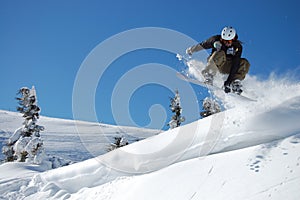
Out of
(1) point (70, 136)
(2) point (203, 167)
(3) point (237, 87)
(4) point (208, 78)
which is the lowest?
(2) point (203, 167)

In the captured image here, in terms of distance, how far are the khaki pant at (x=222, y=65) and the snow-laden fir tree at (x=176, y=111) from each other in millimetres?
17211

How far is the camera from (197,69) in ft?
36.2

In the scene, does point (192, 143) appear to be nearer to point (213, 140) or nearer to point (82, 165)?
point (213, 140)

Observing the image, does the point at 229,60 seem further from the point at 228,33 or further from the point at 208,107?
the point at 208,107

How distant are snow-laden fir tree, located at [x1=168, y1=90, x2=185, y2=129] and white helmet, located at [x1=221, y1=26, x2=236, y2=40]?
1763 centimetres

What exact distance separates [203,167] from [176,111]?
2280cm

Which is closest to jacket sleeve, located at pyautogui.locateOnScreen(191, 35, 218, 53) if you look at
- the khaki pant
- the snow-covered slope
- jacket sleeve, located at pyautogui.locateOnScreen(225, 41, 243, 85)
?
the khaki pant

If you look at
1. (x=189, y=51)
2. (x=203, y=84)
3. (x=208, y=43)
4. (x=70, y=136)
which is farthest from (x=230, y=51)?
(x=70, y=136)

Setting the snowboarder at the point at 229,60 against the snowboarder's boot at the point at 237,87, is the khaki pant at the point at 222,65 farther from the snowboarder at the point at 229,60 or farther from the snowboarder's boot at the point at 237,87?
the snowboarder's boot at the point at 237,87

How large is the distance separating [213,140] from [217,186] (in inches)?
47.1

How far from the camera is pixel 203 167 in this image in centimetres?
471

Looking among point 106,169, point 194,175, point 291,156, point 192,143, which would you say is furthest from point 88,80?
point 291,156

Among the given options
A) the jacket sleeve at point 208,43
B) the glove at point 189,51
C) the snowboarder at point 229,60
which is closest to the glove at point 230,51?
the snowboarder at point 229,60

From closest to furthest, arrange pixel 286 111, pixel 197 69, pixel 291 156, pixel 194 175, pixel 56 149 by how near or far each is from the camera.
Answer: pixel 291 156, pixel 194 175, pixel 286 111, pixel 197 69, pixel 56 149
